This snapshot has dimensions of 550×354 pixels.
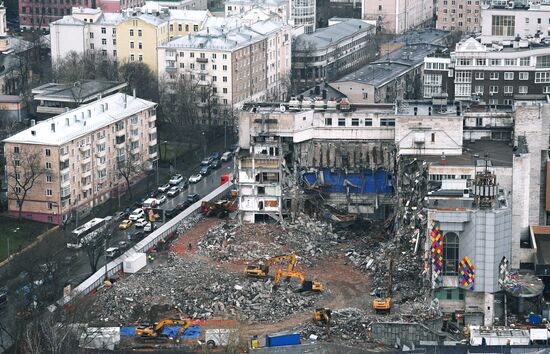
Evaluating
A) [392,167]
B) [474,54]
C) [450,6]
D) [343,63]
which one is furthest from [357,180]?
[450,6]

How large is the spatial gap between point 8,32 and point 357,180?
141ft

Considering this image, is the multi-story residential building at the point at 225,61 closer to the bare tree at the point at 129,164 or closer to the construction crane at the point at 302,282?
the bare tree at the point at 129,164

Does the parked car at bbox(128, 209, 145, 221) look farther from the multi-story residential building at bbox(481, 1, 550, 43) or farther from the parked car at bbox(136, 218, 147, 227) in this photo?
the multi-story residential building at bbox(481, 1, 550, 43)

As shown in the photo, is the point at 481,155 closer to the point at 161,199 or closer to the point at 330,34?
the point at 161,199

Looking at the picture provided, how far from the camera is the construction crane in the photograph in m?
55.3

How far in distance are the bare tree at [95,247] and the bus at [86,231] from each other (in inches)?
19.1

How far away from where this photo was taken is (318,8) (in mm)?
108500

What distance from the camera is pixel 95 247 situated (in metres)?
58.3

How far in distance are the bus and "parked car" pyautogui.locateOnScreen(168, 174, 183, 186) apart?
20.0ft

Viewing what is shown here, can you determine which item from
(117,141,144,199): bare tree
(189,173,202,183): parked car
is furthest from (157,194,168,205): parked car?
(189,173,202,183): parked car

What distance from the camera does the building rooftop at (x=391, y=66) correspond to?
80.1m

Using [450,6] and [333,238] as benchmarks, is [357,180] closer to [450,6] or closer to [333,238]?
[333,238]

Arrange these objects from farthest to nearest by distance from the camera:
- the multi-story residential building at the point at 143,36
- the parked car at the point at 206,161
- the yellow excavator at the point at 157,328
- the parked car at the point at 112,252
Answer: the multi-story residential building at the point at 143,36
the parked car at the point at 206,161
the parked car at the point at 112,252
the yellow excavator at the point at 157,328

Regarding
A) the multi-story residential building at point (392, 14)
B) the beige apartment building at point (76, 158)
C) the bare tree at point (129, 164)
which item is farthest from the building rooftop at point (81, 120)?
the multi-story residential building at point (392, 14)
